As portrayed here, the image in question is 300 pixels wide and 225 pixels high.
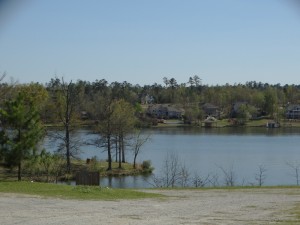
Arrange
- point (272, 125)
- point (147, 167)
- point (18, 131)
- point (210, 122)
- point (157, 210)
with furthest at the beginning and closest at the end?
point (210, 122) < point (272, 125) < point (147, 167) < point (18, 131) < point (157, 210)

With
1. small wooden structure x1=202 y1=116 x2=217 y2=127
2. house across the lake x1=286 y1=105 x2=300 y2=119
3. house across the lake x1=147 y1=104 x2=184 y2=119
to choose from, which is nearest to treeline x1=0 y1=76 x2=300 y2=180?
small wooden structure x1=202 y1=116 x2=217 y2=127

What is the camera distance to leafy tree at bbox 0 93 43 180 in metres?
27.5

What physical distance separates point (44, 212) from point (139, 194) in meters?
6.17

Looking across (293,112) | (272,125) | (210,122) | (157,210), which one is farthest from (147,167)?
(293,112)

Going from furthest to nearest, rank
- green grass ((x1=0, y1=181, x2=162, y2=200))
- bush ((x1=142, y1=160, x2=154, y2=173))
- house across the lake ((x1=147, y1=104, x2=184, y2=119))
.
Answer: house across the lake ((x1=147, y1=104, x2=184, y2=119)) → bush ((x1=142, y1=160, x2=154, y2=173)) → green grass ((x1=0, y1=181, x2=162, y2=200))

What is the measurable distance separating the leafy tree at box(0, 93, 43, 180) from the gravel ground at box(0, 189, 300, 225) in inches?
346

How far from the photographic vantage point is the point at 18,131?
2791 cm

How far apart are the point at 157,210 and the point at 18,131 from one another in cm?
1418

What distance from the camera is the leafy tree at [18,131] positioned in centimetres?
2753

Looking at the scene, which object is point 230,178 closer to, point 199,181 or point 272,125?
point 199,181

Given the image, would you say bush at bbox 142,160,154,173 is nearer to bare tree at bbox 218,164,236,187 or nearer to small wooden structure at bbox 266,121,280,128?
bare tree at bbox 218,164,236,187

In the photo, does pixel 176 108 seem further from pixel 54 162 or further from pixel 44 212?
pixel 44 212

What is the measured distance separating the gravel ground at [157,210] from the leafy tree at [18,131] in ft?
28.9

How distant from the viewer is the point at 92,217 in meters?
13.9
